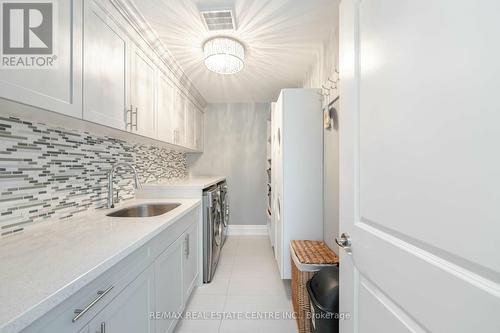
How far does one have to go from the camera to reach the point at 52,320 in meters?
0.62

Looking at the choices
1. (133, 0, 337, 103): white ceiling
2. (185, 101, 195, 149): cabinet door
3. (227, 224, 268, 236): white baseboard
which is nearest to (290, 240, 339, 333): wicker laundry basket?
(133, 0, 337, 103): white ceiling

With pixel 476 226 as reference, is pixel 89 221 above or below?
below

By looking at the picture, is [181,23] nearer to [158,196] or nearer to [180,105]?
[180,105]

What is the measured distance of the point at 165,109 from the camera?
7.60 feet

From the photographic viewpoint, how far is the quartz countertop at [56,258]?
554 mm

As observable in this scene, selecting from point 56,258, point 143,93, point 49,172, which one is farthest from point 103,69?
point 56,258

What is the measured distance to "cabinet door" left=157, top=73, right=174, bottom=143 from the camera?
2189 millimetres

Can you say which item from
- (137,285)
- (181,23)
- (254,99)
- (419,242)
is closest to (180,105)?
(181,23)

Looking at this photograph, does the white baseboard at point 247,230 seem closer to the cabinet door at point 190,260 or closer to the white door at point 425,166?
the cabinet door at point 190,260

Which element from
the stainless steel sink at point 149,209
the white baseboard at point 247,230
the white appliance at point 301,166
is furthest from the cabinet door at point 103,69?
the white baseboard at point 247,230

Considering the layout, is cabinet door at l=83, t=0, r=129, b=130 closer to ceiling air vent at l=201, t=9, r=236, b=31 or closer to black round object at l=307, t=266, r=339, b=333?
ceiling air vent at l=201, t=9, r=236, b=31

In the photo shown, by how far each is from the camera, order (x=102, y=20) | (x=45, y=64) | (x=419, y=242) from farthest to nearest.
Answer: (x=102, y=20), (x=45, y=64), (x=419, y=242)

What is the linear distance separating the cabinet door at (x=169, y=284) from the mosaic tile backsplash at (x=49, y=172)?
0.66m

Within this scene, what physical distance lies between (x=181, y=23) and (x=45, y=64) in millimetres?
1141
